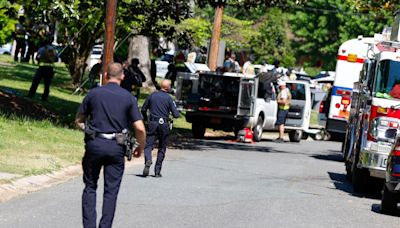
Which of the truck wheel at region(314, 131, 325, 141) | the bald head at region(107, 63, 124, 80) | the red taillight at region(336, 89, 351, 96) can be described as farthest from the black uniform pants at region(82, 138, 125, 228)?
the truck wheel at region(314, 131, 325, 141)

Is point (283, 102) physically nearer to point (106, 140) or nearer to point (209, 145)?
point (209, 145)

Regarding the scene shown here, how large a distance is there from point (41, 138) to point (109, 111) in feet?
34.8

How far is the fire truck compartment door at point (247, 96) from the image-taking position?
2948 cm

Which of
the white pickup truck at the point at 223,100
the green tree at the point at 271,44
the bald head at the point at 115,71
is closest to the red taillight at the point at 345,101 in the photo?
the white pickup truck at the point at 223,100

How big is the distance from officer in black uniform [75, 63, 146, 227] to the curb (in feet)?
10.6

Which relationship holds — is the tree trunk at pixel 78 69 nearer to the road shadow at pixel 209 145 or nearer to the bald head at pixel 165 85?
the road shadow at pixel 209 145

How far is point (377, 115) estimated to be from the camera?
688 inches

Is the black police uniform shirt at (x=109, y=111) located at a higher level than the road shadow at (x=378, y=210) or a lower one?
higher

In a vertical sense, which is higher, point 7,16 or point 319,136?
point 7,16

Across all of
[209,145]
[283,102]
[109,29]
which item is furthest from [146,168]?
[283,102]

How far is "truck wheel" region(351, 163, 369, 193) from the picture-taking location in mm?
17952

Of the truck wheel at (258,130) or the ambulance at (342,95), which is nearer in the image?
the ambulance at (342,95)

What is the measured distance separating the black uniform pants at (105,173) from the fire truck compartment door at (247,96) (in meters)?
18.9

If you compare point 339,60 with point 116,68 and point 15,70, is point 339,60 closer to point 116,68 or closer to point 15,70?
point 15,70
